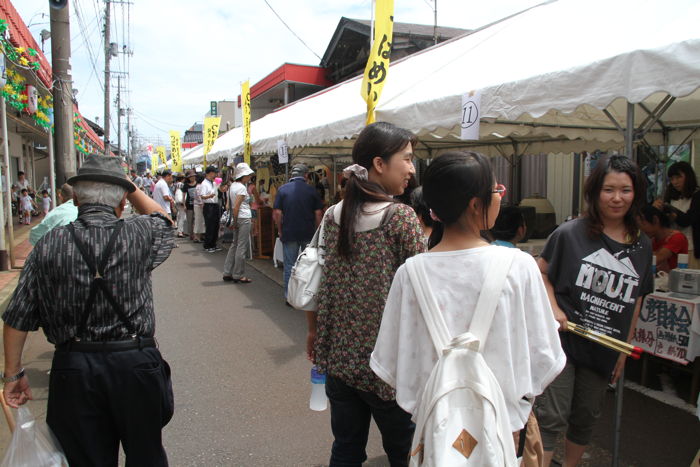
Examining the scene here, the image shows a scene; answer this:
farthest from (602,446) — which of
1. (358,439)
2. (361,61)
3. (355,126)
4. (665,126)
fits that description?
(361,61)

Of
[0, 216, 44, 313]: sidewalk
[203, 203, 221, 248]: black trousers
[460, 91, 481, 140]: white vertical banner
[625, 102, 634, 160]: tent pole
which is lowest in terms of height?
[0, 216, 44, 313]: sidewalk

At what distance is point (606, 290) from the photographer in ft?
8.15

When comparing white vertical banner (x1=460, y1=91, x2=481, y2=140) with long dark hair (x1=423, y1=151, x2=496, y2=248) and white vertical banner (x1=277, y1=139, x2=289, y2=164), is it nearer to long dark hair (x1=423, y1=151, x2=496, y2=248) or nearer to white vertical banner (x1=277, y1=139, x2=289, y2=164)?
long dark hair (x1=423, y1=151, x2=496, y2=248)

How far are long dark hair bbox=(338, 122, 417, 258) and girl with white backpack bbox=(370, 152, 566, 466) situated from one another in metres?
A: 0.52

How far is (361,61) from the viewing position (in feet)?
63.3

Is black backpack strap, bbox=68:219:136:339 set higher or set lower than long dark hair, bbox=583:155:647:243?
lower

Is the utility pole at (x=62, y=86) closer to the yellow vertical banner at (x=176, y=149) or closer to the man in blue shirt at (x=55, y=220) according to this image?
the man in blue shirt at (x=55, y=220)

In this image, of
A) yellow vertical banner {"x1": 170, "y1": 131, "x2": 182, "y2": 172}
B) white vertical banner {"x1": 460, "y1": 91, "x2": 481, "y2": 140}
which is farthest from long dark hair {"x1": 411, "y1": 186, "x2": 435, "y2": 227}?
yellow vertical banner {"x1": 170, "y1": 131, "x2": 182, "y2": 172}

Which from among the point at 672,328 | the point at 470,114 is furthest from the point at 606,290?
the point at 470,114

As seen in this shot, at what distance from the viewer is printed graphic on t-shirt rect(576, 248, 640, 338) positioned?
2461 millimetres

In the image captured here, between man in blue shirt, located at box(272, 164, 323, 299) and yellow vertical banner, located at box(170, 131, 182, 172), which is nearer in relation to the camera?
man in blue shirt, located at box(272, 164, 323, 299)

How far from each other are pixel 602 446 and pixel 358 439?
2.06 meters

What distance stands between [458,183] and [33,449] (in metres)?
1.94

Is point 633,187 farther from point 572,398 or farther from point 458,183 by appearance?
point 458,183
